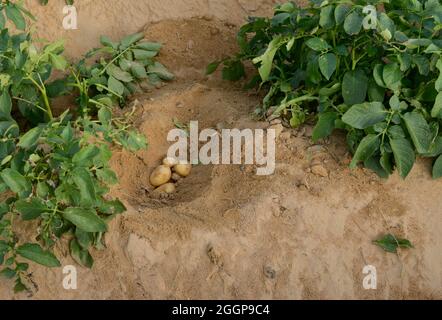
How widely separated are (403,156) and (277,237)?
1.88ft

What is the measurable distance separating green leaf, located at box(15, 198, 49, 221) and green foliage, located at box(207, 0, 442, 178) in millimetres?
1016

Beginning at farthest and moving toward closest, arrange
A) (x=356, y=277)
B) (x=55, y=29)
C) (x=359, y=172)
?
1. (x=55, y=29)
2. (x=359, y=172)
3. (x=356, y=277)

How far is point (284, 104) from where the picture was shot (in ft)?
11.1

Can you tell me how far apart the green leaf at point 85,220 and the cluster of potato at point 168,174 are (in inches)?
18.1

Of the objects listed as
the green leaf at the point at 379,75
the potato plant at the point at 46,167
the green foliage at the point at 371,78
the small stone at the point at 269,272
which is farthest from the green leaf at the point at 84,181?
the green leaf at the point at 379,75

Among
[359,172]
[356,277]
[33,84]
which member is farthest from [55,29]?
[356,277]

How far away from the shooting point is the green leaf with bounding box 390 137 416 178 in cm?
317

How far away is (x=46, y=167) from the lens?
3139mm

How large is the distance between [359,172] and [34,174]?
1273 millimetres

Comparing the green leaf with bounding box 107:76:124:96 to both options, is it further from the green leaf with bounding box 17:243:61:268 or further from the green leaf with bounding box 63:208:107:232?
the green leaf with bounding box 17:243:61:268

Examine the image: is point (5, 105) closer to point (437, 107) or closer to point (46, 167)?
point (46, 167)

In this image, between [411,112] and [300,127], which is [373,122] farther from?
[300,127]

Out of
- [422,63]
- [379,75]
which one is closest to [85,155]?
[379,75]

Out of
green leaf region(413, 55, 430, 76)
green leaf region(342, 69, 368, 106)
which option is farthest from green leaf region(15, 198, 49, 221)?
green leaf region(413, 55, 430, 76)
